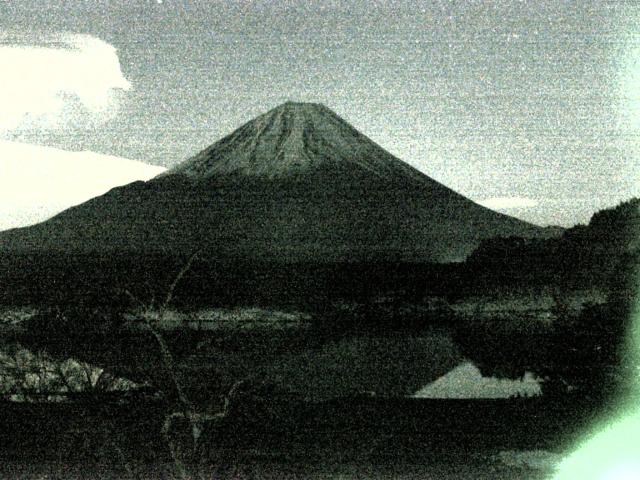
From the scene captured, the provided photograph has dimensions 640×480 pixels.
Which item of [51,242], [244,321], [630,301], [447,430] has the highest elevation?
[630,301]

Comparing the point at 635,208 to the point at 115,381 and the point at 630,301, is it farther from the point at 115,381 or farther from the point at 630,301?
the point at 115,381

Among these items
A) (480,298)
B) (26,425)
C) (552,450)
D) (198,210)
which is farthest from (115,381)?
(198,210)

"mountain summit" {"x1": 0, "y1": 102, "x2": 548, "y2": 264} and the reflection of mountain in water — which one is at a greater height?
the reflection of mountain in water

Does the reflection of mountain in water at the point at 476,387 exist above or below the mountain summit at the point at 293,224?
above

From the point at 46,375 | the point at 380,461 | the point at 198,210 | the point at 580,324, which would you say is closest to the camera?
the point at 380,461

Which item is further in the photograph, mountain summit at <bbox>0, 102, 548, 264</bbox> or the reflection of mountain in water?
mountain summit at <bbox>0, 102, 548, 264</bbox>

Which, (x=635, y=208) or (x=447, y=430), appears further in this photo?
(x=635, y=208)

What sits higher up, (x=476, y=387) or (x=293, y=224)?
(x=476, y=387)

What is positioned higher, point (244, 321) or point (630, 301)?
point (630, 301)

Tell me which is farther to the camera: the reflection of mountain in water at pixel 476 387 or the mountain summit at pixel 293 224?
the mountain summit at pixel 293 224

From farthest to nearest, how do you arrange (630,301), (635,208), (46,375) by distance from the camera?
1. (635,208)
2. (630,301)
3. (46,375)

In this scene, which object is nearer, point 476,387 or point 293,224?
point 476,387
